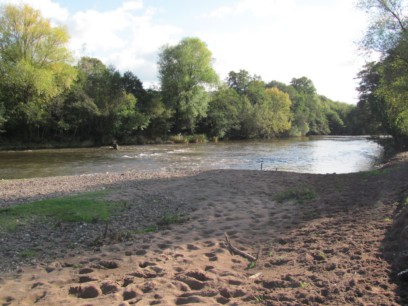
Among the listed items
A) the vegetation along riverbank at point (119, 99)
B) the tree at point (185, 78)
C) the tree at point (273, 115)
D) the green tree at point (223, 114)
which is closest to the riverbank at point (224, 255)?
the vegetation along riverbank at point (119, 99)

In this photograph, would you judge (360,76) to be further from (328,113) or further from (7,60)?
(328,113)

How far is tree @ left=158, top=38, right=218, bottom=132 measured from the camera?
59013 millimetres

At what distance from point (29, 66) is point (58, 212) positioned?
126ft

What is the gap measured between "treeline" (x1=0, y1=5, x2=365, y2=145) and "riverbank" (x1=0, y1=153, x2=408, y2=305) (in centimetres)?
3660

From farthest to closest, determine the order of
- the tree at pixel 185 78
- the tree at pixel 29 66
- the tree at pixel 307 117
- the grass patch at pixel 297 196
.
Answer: the tree at pixel 307 117 → the tree at pixel 185 78 → the tree at pixel 29 66 → the grass patch at pixel 297 196

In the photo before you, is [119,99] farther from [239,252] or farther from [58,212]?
[239,252]

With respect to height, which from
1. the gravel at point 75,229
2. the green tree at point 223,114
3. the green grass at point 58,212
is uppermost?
the green tree at point 223,114

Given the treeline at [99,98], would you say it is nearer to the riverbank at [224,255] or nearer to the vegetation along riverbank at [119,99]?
the vegetation along riverbank at [119,99]

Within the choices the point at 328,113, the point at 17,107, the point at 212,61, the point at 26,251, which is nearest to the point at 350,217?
the point at 26,251

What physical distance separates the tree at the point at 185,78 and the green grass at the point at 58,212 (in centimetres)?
4927

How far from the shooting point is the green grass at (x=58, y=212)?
30.0 ft

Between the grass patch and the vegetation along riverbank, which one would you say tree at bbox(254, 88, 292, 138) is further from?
the grass patch

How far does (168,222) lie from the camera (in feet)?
31.8

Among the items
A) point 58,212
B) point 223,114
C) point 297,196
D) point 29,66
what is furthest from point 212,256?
point 223,114
